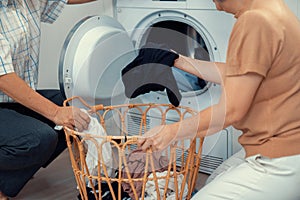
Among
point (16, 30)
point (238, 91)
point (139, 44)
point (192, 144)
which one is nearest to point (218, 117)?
point (238, 91)

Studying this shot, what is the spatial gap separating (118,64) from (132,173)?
630mm

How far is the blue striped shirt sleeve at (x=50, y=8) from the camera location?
1908 mm

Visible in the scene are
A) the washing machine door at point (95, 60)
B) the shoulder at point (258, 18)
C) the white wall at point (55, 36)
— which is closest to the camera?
the shoulder at point (258, 18)

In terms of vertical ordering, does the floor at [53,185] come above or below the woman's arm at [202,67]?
below

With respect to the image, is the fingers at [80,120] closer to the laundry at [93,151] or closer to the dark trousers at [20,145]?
the laundry at [93,151]

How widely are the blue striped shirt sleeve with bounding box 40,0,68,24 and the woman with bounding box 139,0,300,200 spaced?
2.83 ft

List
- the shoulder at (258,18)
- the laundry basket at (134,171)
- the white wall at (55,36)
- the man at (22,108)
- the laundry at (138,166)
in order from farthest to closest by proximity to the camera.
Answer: the white wall at (55,36) < the man at (22,108) < the laundry at (138,166) < the laundry basket at (134,171) < the shoulder at (258,18)

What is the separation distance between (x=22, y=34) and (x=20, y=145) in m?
0.39

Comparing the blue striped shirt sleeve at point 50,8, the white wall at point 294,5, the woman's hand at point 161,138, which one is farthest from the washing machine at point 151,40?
the woman's hand at point 161,138

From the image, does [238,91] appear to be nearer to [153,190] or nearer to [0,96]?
[153,190]

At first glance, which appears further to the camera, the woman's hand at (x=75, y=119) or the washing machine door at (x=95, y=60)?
the washing machine door at (x=95, y=60)

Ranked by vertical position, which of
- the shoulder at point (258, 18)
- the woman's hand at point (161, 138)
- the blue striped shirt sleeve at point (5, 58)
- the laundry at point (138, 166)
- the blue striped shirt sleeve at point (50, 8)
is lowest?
the laundry at point (138, 166)

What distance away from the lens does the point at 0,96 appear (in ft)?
5.82

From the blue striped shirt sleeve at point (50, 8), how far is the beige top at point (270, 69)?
0.91 meters
